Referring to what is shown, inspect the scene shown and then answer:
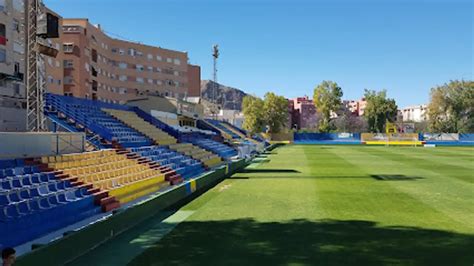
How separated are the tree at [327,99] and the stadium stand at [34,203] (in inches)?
3332

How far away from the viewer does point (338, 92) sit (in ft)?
309

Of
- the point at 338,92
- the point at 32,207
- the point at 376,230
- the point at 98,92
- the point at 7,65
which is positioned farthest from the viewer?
the point at 338,92

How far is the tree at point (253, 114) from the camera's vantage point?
267 ft

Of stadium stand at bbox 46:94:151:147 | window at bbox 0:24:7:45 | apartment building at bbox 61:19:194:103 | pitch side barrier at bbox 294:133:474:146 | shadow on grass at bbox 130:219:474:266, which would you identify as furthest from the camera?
pitch side barrier at bbox 294:133:474:146

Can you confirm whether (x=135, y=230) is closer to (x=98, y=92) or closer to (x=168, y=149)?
(x=168, y=149)

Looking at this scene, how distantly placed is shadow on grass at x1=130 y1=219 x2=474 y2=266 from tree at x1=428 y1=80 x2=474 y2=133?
8669cm

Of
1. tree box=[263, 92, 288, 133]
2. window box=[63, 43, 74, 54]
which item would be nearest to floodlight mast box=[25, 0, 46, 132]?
window box=[63, 43, 74, 54]

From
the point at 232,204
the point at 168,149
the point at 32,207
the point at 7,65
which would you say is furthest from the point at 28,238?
the point at 7,65

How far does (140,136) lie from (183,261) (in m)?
19.0

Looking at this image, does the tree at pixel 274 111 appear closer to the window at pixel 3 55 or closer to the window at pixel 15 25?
the window at pixel 15 25

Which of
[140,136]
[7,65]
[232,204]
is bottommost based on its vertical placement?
[232,204]

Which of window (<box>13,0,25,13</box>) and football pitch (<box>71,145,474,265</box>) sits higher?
window (<box>13,0,25,13</box>)

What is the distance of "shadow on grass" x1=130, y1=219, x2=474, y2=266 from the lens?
26.5 ft

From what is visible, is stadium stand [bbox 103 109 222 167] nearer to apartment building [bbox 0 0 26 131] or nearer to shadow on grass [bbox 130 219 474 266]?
apartment building [bbox 0 0 26 131]
